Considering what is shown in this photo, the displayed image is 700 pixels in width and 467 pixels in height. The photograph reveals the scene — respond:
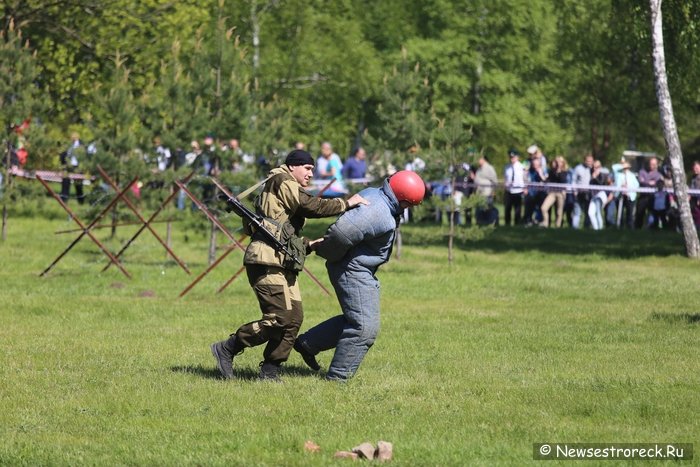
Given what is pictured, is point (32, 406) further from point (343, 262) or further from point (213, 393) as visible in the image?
point (343, 262)

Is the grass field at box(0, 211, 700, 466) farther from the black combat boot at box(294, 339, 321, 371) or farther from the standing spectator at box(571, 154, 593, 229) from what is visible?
the standing spectator at box(571, 154, 593, 229)

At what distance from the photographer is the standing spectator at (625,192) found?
108ft

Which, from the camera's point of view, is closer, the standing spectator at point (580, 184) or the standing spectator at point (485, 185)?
the standing spectator at point (485, 185)

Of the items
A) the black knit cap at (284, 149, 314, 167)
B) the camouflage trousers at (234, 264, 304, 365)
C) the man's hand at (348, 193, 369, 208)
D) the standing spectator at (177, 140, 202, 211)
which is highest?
the black knit cap at (284, 149, 314, 167)

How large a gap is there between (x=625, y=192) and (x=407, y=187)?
22.4 meters

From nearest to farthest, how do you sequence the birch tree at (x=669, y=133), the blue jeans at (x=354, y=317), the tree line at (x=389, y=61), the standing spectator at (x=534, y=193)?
the blue jeans at (x=354, y=317)
the birch tree at (x=669, y=133)
the tree line at (x=389, y=61)
the standing spectator at (x=534, y=193)

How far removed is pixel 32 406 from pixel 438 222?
22838 mm

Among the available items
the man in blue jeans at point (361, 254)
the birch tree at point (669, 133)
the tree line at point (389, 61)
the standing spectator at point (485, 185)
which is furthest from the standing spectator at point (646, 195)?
the man in blue jeans at point (361, 254)

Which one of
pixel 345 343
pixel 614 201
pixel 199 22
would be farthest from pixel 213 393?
pixel 199 22

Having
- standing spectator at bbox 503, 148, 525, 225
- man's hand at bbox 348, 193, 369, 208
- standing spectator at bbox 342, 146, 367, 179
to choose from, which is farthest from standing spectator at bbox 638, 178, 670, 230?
man's hand at bbox 348, 193, 369, 208

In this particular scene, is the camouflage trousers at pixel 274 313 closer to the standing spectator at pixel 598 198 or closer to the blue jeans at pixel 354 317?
the blue jeans at pixel 354 317

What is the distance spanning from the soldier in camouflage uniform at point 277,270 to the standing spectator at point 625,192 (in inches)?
838

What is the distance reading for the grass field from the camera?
9.81 meters

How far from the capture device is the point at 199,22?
38.0m
